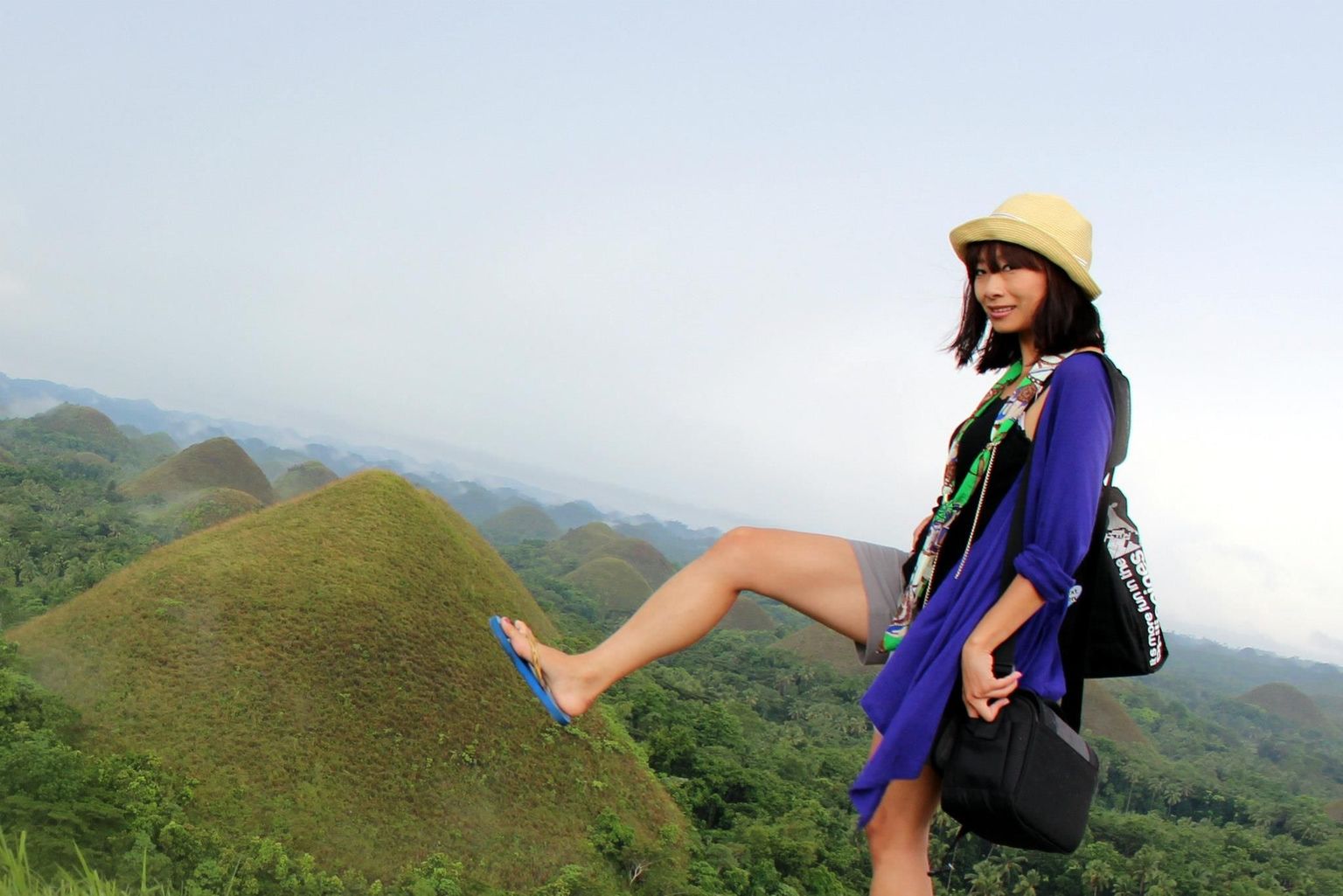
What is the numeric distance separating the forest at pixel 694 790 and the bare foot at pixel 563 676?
58 centimetres

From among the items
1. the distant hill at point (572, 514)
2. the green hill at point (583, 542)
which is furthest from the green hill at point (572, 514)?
the green hill at point (583, 542)

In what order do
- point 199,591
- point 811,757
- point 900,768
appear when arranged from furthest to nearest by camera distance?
point 811,757 < point 199,591 < point 900,768

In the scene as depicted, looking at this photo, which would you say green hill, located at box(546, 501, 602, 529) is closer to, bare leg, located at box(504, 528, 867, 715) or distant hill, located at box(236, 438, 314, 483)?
distant hill, located at box(236, 438, 314, 483)

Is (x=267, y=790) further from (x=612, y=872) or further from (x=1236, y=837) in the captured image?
(x=1236, y=837)

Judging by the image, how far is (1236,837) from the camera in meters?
19.9

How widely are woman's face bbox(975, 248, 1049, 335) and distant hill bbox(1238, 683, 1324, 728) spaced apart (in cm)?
6518

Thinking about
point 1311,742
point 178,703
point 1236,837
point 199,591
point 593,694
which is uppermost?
point 593,694

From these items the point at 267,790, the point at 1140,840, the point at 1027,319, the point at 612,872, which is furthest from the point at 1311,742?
the point at 1027,319

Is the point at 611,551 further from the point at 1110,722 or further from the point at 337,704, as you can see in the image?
the point at 337,704

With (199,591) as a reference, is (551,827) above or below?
below

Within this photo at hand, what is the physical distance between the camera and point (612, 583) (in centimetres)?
4338

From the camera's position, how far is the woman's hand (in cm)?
126

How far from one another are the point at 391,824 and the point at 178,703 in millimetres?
2532

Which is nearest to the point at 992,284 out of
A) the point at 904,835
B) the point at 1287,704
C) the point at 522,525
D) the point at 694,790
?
the point at 904,835
